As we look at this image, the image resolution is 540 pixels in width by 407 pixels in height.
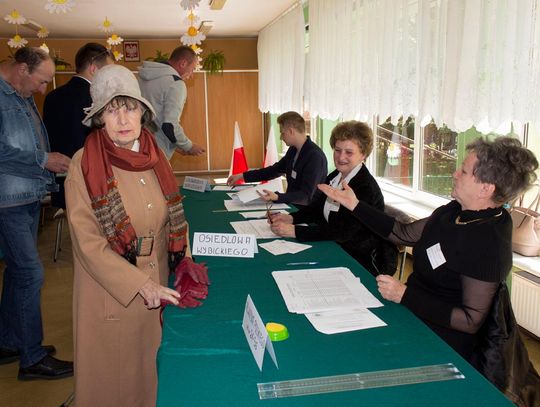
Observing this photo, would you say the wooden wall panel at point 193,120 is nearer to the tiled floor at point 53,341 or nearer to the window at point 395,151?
the tiled floor at point 53,341

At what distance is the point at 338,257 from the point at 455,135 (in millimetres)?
2332

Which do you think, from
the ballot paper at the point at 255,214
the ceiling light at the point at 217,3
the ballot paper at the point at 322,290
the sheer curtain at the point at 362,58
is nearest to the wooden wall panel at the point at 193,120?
the ceiling light at the point at 217,3

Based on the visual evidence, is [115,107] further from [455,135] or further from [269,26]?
[269,26]

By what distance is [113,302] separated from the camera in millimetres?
1620

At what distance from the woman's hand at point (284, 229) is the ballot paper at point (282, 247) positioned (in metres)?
0.07

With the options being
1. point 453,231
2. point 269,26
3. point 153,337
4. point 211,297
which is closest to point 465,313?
point 453,231

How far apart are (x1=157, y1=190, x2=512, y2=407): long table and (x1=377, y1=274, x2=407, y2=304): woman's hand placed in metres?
0.03

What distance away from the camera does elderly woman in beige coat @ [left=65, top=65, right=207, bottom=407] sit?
1.51 metres

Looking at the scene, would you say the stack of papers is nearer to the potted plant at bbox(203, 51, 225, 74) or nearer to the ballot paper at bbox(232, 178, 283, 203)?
the ballot paper at bbox(232, 178, 283, 203)

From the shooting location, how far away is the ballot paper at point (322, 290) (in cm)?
149

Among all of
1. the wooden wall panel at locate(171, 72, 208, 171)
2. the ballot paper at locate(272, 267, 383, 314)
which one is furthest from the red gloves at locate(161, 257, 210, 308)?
the wooden wall panel at locate(171, 72, 208, 171)

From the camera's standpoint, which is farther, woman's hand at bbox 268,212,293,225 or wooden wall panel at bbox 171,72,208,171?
wooden wall panel at bbox 171,72,208,171

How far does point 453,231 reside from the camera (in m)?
1.59

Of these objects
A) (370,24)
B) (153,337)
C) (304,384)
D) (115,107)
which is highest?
(370,24)
